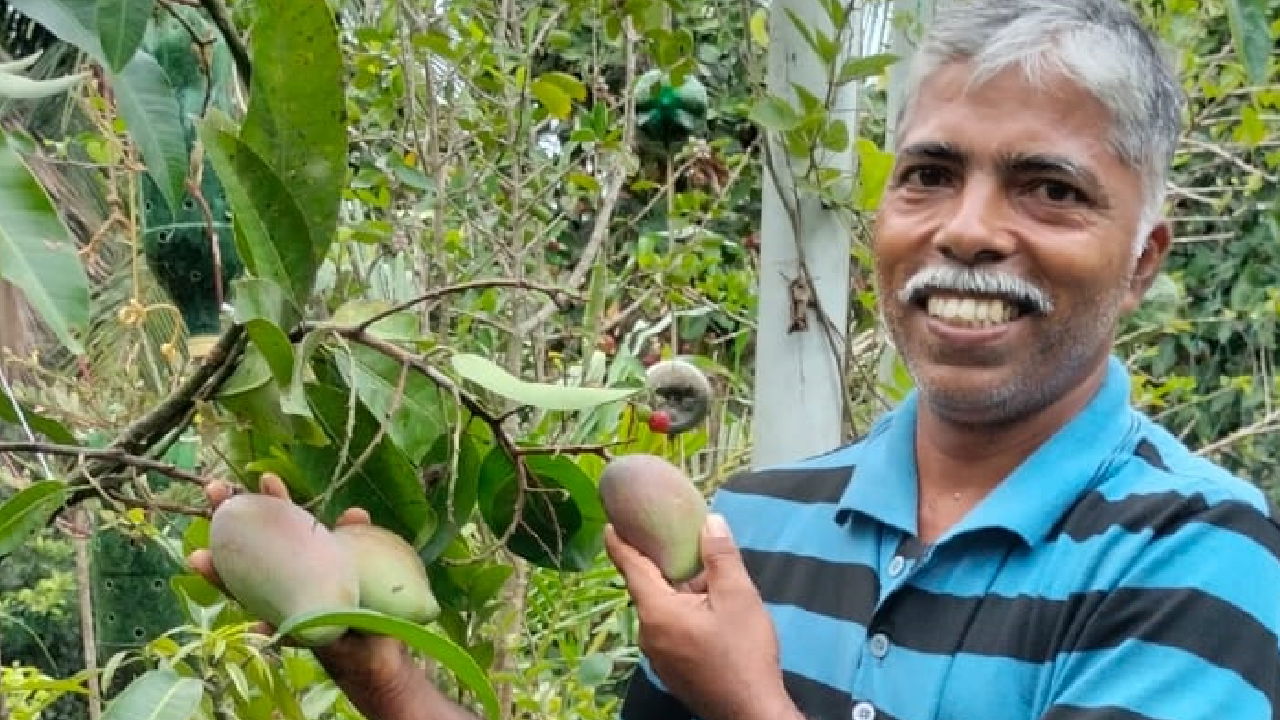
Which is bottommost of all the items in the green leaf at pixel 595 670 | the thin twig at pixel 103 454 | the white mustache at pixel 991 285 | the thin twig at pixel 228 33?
the green leaf at pixel 595 670

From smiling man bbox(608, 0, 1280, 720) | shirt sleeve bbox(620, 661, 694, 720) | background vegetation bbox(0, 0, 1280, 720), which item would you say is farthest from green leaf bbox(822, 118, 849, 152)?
shirt sleeve bbox(620, 661, 694, 720)

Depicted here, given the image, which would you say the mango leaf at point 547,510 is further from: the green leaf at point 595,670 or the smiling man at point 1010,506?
the green leaf at point 595,670

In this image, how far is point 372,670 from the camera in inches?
43.9

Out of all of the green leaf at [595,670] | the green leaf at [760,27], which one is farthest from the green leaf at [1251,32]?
the green leaf at [760,27]

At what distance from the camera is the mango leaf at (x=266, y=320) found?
857mm

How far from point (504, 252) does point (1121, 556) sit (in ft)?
4.28

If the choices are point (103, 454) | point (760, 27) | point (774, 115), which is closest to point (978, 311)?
point (103, 454)

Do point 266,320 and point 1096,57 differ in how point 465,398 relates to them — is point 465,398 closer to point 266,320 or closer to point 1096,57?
point 266,320

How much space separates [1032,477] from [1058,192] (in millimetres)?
191

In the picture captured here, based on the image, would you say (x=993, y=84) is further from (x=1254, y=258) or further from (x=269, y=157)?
(x=1254, y=258)

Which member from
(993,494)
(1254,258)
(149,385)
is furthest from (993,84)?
(1254,258)

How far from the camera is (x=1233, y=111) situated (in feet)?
12.7

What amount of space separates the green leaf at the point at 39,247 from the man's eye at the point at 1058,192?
63 centimetres

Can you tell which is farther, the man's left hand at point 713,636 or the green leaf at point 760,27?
the green leaf at point 760,27
